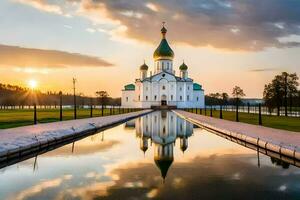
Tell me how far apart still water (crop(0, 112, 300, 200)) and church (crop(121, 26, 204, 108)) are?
240 feet

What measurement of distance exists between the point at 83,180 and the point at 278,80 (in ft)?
136

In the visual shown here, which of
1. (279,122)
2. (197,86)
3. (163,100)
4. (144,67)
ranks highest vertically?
(144,67)

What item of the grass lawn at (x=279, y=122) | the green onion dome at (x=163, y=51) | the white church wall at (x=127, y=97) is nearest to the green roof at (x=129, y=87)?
the white church wall at (x=127, y=97)

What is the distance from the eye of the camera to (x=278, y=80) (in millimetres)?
44438

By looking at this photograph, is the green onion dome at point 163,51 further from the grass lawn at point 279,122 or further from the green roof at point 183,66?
the grass lawn at point 279,122

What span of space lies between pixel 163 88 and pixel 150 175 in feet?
267

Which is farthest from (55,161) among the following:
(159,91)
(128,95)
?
(128,95)

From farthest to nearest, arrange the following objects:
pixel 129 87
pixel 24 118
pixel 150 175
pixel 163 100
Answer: pixel 129 87
pixel 163 100
pixel 24 118
pixel 150 175

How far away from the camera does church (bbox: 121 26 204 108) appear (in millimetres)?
88500

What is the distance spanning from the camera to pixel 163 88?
8881 centimetres

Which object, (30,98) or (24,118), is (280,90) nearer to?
(24,118)

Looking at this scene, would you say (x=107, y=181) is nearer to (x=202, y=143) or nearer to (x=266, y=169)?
(x=266, y=169)

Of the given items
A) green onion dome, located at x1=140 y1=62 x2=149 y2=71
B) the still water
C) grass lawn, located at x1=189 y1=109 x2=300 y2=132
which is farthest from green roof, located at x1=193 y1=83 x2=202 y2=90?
the still water

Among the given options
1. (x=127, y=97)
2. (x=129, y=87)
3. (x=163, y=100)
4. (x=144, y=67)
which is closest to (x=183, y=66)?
(x=144, y=67)
